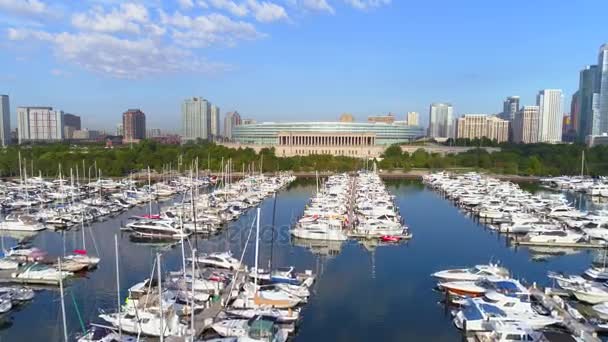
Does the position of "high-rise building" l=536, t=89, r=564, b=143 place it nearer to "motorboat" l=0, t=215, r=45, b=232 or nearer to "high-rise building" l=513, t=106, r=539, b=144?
"high-rise building" l=513, t=106, r=539, b=144

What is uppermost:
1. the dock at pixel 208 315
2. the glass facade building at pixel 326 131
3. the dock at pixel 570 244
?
the glass facade building at pixel 326 131

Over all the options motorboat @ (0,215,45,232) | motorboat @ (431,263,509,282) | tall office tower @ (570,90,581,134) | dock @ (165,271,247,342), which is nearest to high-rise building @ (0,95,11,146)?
motorboat @ (0,215,45,232)

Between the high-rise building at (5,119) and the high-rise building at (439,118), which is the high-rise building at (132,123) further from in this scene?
the high-rise building at (439,118)

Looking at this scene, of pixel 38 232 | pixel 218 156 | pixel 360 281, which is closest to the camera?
pixel 360 281

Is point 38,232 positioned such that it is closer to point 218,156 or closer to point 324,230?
point 324,230

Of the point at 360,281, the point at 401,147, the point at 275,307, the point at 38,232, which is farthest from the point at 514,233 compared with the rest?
the point at 401,147

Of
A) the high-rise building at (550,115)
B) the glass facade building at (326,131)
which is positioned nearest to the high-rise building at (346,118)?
the glass facade building at (326,131)
